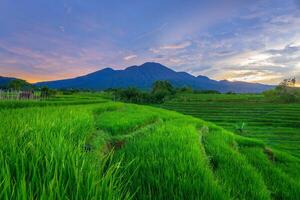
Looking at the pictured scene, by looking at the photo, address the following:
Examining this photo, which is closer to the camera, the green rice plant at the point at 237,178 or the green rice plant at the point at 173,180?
the green rice plant at the point at 173,180

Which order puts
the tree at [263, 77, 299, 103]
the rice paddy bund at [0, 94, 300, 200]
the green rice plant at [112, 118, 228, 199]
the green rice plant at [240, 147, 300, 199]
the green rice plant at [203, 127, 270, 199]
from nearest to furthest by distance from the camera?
the rice paddy bund at [0, 94, 300, 200] < the green rice plant at [112, 118, 228, 199] < the green rice plant at [203, 127, 270, 199] < the green rice plant at [240, 147, 300, 199] < the tree at [263, 77, 299, 103]

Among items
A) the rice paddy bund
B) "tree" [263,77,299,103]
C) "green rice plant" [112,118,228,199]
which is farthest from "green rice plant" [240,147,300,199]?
"tree" [263,77,299,103]

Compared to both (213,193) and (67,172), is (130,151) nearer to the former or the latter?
(213,193)

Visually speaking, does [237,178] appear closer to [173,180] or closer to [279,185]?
[173,180]

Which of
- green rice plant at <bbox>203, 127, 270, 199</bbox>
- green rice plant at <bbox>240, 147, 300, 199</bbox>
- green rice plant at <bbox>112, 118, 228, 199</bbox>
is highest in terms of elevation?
green rice plant at <bbox>112, 118, 228, 199</bbox>

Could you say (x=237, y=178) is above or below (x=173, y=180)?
below

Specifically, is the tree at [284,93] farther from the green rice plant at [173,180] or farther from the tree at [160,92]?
the green rice plant at [173,180]

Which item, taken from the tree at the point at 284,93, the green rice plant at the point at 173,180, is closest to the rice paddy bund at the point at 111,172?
the green rice plant at the point at 173,180

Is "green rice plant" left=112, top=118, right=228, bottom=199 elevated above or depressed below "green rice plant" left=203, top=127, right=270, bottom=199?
above

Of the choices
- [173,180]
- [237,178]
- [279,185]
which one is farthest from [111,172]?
[279,185]

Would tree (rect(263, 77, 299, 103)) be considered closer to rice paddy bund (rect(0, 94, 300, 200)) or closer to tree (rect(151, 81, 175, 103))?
tree (rect(151, 81, 175, 103))

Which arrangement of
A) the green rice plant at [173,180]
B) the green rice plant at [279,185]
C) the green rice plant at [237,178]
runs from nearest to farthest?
the green rice plant at [173,180] → the green rice plant at [237,178] → the green rice plant at [279,185]

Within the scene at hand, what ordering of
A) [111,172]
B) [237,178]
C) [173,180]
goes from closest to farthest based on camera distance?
[111,172] → [173,180] → [237,178]

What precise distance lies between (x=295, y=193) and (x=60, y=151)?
4.79 meters
